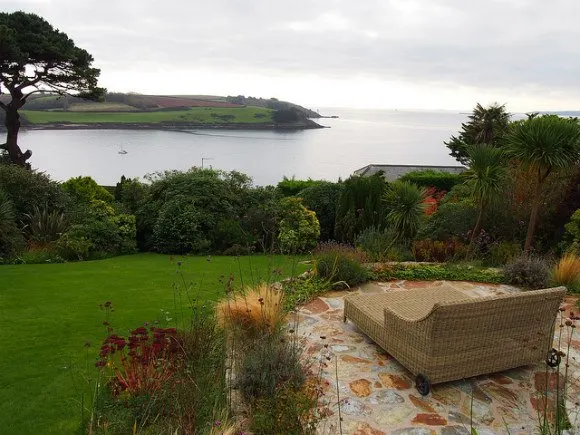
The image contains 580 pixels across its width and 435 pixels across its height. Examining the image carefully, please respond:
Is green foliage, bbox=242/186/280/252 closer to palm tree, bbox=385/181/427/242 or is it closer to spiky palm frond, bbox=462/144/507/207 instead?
palm tree, bbox=385/181/427/242

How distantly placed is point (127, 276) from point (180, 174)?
5.79m

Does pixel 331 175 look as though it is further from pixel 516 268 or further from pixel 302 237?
pixel 516 268

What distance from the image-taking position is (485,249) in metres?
9.16

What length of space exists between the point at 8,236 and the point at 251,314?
26.8 feet

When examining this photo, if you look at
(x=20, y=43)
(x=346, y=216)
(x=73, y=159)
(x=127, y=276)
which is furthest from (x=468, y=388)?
(x=73, y=159)

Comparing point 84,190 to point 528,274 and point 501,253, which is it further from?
point 528,274

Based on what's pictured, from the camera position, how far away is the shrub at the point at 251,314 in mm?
4320

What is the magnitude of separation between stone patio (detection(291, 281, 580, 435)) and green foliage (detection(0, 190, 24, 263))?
8165mm

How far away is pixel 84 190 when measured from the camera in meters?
14.0

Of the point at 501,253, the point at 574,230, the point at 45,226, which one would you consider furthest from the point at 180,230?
the point at 574,230

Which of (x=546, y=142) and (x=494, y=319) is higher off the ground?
(x=546, y=142)

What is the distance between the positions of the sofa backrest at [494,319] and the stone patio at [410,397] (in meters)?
0.42

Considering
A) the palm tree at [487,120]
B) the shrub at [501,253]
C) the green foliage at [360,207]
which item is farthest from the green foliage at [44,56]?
the palm tree at [487,120]

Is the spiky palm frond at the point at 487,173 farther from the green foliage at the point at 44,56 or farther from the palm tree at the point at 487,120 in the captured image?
the palm tree at the point at 487,120
